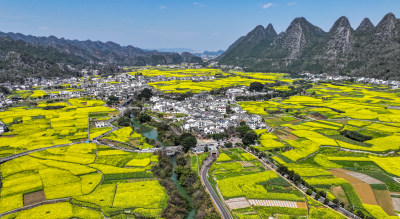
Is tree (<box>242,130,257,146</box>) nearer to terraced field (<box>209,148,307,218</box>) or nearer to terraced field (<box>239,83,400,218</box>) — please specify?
terraced field (<box>239,83,400,218</box>)

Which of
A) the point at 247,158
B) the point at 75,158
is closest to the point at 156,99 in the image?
the point at 75,158

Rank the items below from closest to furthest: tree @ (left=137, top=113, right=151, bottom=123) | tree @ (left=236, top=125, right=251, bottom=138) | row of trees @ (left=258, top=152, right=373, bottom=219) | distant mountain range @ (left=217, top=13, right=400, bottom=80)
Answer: row of trees @ (left=258, top=152, right=373, bottom=219) → tree @ (left=236, top=125, right=251, bottom=138) → tree @ (left=137, top=113, right=151, bottom=123) → distant mountain range @ (left=217, top=13, right=400, bottom=80)

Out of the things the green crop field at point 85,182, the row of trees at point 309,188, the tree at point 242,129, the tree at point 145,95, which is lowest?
the green crop field at point 85,182

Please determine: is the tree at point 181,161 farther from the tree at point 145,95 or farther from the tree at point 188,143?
the tree at point 145,95

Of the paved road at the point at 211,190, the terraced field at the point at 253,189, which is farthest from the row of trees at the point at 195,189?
the terraced field at the point at 253,189

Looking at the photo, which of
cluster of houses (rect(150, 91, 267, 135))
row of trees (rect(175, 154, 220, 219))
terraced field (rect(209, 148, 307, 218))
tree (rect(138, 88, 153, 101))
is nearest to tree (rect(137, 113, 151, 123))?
cluster of houses (rect(150, 91, 267, 135))
